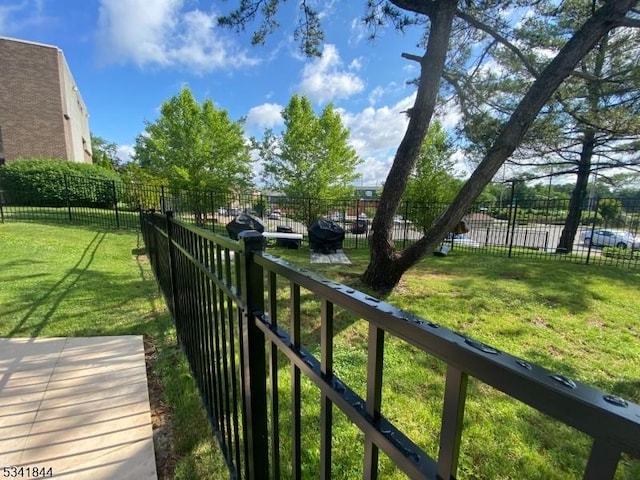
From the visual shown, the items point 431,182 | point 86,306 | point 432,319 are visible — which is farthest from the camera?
point 431,182

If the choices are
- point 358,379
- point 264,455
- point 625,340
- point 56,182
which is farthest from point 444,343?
point 56,182

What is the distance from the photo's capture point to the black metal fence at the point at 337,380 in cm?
38

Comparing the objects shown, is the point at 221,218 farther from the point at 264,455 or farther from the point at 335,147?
the point at 264,455

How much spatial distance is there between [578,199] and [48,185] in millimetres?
23932

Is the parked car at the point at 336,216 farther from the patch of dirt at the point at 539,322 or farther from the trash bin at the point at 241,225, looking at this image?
the patch of dirt at the point at 539,322

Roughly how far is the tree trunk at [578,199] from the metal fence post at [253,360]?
13779 millimetres

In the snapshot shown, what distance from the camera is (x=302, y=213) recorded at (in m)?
13.7

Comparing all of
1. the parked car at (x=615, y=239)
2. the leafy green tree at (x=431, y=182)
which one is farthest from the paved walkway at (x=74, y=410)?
the parked car at (x=615, y=239)

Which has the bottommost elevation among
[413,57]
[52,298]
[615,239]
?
[615,239]

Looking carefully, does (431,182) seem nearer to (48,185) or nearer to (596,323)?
(596,323)

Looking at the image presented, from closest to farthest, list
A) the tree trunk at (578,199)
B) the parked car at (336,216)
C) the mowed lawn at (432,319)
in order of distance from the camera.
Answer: the mowed lawn at (432,319) → the tree trunk at (578,199) → the parked car at (336,216)

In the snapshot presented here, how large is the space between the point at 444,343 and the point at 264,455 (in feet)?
3.91

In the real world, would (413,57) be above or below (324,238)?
above

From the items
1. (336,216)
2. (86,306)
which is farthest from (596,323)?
A: (336,216)
